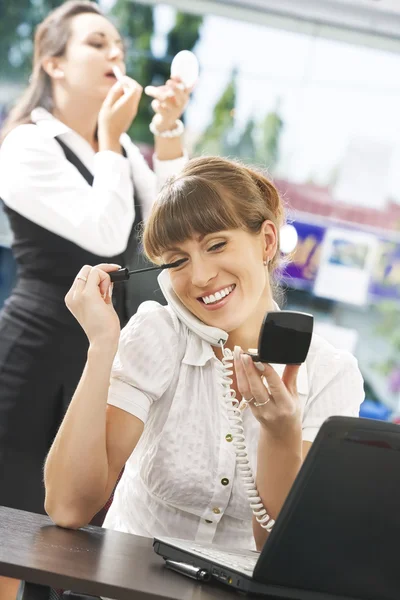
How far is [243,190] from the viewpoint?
182cm

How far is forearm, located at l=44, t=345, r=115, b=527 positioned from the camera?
145 centimetres

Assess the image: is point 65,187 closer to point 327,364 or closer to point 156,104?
point 156,104

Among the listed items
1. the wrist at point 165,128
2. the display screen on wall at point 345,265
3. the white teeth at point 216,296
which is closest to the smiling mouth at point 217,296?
the white teeth at point 216,296

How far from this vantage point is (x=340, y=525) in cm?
104

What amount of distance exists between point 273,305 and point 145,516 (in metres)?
0.55

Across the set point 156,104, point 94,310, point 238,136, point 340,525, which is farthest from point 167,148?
point 340,525

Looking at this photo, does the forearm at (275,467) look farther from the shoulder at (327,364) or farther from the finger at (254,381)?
the shoulder at (327,364)

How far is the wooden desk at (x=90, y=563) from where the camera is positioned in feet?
3.31

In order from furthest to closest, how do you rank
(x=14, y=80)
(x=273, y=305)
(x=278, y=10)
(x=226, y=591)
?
(x=278, y=10) → (x=14, y=80) → (x=273, y=305) → (x=226, y=591)

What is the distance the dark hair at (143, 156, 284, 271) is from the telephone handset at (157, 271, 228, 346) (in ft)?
0.19

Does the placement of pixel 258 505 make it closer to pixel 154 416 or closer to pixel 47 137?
pixel 154 416

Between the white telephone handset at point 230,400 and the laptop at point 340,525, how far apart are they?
1.43 ft

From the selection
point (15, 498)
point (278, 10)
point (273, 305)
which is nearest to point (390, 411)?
point (278, 10)

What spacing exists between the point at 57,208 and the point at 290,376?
148cm
